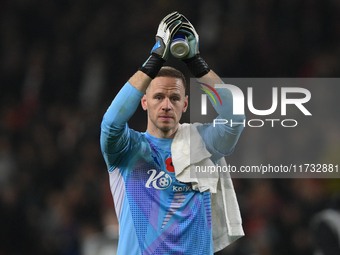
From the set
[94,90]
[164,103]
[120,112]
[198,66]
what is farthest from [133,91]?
[94,90]

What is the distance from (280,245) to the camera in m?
6.00

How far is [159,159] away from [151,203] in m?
0.27

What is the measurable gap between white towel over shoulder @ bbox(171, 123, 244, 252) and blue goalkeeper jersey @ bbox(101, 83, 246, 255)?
63 millimetres

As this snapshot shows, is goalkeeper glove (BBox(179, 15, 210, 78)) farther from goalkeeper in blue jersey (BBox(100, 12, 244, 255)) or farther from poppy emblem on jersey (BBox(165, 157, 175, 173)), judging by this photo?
poppy emblem on jersey (BBox(165, 157, 175, 173))

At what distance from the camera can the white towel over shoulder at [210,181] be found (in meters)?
3.58

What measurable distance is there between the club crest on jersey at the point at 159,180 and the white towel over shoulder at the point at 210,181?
8 centimetres

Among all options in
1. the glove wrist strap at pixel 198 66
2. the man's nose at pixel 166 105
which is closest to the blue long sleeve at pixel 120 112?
the man's nose at pixel 166 105

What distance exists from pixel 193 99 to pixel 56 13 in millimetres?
3458

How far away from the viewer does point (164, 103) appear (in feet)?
11.7

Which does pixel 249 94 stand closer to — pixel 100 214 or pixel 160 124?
pixel 100 214

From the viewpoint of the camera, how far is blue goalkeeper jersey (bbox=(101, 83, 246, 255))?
3.45 meters

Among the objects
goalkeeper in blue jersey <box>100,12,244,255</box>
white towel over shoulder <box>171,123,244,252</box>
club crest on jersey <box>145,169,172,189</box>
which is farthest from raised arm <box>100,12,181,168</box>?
white towel over shoulder <box>171,123,244,252</box>

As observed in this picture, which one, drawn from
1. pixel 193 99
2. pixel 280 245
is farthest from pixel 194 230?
pixel 280 245

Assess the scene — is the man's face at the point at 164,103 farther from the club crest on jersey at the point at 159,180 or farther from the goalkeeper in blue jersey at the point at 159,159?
the club crest on jersey at the point at 159,180
